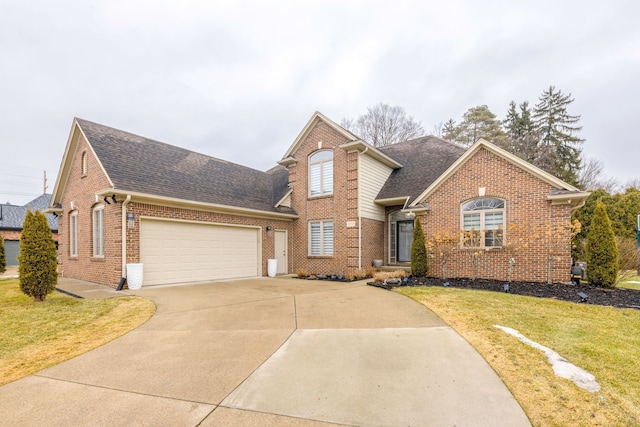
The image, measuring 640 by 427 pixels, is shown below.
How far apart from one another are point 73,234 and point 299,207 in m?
9.70

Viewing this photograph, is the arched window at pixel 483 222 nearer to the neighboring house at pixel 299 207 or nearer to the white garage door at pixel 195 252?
the neighboring house at pixel 299 207

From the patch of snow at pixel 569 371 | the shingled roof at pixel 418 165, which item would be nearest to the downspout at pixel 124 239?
the shingled roof at pixel 418 165

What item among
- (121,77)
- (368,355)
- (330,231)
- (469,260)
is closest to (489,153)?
(469,260)

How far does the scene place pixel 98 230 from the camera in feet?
36.6

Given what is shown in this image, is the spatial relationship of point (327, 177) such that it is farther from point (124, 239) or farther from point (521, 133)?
point (521, 133)

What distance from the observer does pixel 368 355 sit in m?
4.04

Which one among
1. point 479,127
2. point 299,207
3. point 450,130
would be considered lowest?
point 299,207

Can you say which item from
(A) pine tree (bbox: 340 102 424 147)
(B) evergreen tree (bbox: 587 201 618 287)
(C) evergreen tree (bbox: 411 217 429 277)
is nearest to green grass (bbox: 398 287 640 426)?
(B) evergreen tree (bbox: 587 201 618 287)

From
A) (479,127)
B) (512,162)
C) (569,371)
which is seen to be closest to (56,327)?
(569,371)

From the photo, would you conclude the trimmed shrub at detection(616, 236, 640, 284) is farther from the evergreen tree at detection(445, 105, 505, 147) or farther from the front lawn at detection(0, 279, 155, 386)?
the evergreen tree at detection(445, 105, 505, 147)

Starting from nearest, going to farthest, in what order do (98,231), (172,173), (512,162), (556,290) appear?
(556,290), (512,162), (98,231), (172,173)

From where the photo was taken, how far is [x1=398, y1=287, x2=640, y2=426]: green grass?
9.05 ft

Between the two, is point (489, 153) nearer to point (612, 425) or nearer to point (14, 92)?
point (612, 425)

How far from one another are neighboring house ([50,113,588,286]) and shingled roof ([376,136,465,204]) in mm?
73
